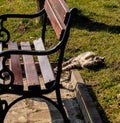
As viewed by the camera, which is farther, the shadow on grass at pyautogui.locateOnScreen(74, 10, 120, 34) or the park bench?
the shadow on grass at pyautogui.locateOnScreen(74, 10, 120, 34)

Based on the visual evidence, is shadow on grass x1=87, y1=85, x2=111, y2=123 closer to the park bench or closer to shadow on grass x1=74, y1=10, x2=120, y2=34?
the park bench

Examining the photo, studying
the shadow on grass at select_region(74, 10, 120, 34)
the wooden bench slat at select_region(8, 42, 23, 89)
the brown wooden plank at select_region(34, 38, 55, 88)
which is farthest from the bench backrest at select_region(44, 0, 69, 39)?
the shadow on grass at select_region(74, 10, 120, 34)

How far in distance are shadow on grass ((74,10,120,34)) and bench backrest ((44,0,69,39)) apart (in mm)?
2297

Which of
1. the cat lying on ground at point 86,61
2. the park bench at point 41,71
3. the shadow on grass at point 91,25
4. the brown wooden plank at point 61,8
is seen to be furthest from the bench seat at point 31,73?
the shadow on grass at point 91,25

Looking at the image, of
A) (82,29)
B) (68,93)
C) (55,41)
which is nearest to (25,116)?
(68,93)

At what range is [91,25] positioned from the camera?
7984mm

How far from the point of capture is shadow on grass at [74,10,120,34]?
763cm

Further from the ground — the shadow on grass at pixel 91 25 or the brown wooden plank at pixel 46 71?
the brown wooden plank at pixel 46 71

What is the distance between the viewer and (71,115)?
506 cm

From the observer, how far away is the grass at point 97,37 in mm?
5359

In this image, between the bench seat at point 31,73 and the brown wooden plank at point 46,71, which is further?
the brown wooden plank at point 46,71

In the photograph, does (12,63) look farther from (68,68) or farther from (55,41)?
(55,41)

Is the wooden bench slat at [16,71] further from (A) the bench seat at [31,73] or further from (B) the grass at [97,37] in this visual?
(B) the grass at [97,37]

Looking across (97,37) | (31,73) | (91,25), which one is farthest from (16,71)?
(91,25)
